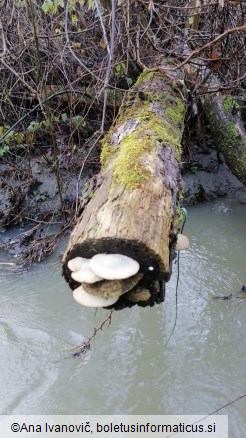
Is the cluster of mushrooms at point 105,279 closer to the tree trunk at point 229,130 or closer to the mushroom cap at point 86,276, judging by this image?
the mushroom cap at point 86,276

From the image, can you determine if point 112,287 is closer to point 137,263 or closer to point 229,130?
point 137,263

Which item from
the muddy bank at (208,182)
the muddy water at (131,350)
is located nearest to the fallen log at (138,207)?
the muddy water at (131,350)

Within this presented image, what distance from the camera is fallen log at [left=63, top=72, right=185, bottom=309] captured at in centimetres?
176

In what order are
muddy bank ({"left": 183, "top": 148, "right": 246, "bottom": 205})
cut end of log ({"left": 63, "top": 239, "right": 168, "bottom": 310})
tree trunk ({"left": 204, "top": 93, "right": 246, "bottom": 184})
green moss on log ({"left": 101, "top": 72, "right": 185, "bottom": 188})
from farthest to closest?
muddy bank ({"left": 183, "top": 148, "right": 246, "bottom": 205}) < tree trunk ({"left": 204, "top": 93, "right": 246, "bottom": 184}) < green moss on log ({"left": 101, "top": 72, "right": 185, "bottom": 188}) < cut end of log ({"left": 63, "top": 239, "right": 168, "bottom": 310})

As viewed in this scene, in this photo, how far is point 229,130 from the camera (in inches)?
174

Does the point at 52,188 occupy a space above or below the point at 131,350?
above

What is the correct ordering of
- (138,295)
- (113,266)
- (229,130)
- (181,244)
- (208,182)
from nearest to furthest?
(113,266) → (138,295) → (181,244) → (229,130) → (208,182)

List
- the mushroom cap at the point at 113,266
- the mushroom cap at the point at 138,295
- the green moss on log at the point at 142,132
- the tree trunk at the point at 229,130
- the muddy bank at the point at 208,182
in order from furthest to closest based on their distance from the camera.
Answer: the muddy bank at the point at 208,182, the tree trunk at the point at 229,130, the green moss on log at the point at 142,132, the mushroom cap at the point at 138,295, the mushroom cap at the point at 113,266

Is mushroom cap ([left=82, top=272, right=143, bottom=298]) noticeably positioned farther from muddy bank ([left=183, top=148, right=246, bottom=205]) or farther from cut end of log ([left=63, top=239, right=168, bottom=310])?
muddy bank ([left=183, top=148, right=246, bottom=205])

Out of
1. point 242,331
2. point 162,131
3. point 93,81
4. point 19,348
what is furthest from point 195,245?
point 93,81

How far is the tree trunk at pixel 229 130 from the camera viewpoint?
14.2 ft

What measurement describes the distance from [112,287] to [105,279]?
0.05 meters

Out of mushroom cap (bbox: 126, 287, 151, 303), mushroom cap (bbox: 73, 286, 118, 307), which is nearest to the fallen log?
mushroom cap (bbox: 126, 287, 151, 303)

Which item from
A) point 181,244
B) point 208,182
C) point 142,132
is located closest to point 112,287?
point 181,244
